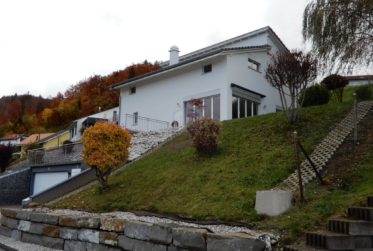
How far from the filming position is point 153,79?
94.3ft

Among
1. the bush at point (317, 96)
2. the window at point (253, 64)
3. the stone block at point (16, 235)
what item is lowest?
the stone block at point (16, 235)

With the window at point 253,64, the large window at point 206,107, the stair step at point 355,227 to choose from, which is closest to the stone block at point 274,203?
the stair step at point 355,227

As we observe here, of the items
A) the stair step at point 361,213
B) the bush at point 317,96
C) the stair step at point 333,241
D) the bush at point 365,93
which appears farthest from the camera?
the bush at point 365,93

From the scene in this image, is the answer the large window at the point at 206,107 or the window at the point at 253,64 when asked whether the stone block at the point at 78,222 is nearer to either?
the large window at the point at 206,107

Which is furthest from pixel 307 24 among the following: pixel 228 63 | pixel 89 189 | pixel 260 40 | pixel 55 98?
pixel 55 98

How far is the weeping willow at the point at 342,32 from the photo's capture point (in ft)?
45.1

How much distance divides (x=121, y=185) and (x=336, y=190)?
7.45 meters

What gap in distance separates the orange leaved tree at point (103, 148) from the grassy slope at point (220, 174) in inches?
28.4

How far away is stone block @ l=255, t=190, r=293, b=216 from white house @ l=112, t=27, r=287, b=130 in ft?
49.4

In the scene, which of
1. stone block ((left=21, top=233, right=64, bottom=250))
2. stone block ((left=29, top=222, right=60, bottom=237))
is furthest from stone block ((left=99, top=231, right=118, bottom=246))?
stone block ((left=29, top=222, right=60, bottom=237))

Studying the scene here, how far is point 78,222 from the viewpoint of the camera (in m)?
7.80

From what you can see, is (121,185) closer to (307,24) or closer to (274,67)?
(274,67)

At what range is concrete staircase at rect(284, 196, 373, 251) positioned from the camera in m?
5.83

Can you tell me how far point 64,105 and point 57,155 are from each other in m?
43.1
